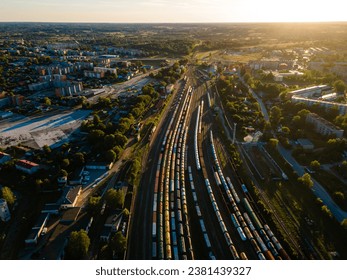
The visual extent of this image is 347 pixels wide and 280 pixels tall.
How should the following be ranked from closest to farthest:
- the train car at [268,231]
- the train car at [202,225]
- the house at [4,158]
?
the train car at [268,231]
the train car at [202,225]
the house at [4,158]

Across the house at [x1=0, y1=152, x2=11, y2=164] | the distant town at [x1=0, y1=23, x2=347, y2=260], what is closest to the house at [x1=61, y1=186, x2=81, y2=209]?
the distant town at [x1=0, y1=23, x2=347, y2=260]

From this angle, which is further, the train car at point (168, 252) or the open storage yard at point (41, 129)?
the open storage yard at point (41, 129)

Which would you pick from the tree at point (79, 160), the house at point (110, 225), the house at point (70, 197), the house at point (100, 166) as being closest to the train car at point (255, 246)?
the house at point (110, 225)

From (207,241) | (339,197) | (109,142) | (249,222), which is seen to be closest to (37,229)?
(207,241)

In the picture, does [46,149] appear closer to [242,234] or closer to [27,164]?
[27,164]

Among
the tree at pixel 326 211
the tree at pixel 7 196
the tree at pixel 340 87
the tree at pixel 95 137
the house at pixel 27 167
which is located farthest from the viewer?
the tree at pixel 340 87

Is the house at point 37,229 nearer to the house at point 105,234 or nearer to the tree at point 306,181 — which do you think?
the house at point 105,234

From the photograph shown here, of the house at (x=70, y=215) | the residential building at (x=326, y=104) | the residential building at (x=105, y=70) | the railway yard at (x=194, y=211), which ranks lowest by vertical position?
the residential building at (x=105, y=70)
